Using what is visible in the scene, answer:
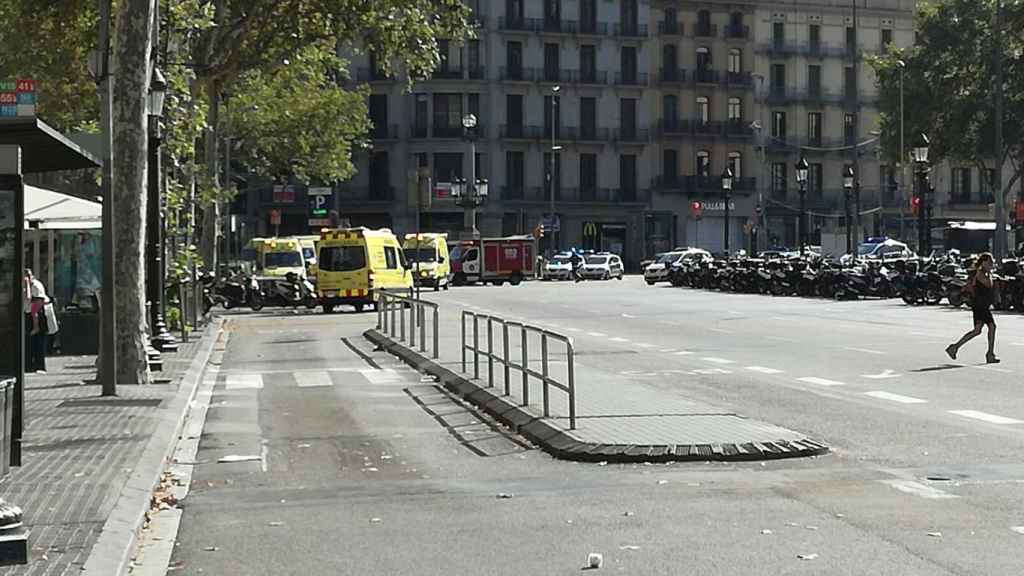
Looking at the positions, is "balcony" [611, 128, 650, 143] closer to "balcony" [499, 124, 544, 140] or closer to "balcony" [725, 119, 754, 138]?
"balcony" [499, 124, 544, 140]

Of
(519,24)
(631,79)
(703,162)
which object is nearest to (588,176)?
(631,79)

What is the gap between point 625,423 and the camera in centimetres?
1527

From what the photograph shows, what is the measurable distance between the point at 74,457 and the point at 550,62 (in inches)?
3436

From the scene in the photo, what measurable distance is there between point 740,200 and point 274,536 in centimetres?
9675

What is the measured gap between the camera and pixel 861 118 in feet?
357

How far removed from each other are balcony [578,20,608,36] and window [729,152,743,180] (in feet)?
37.8

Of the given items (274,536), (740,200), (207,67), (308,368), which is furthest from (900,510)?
(740,200)

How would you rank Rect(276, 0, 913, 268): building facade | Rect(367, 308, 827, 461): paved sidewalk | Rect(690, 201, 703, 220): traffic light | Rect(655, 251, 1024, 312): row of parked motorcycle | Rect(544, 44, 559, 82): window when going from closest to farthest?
Rect(367, 308, 827, 461): paved sidewalk < Rect(655, 251, 1024, 312): row of parked motorcycle < Rect(276, 0, 913, 268): building facade < Rect(690, 201, 703, 220): traffic light < Rect(544, 44, 559, 82): window

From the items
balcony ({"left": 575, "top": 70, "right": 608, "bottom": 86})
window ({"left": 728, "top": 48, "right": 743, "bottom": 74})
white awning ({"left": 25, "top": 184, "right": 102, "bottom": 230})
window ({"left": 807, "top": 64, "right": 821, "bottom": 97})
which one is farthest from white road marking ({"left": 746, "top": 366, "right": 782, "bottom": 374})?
window ({"left": 807, "top": 64, "right": 821, "bottom": 97})

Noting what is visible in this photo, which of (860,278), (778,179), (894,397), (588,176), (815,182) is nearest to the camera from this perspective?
(894,397)

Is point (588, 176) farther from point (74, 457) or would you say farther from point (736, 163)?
point (74, 457)

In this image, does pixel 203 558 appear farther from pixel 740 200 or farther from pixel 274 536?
pixel 740 200

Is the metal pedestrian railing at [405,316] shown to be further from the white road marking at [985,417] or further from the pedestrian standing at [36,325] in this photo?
the white road marking at [985,417]

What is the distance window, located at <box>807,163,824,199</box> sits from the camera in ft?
350
